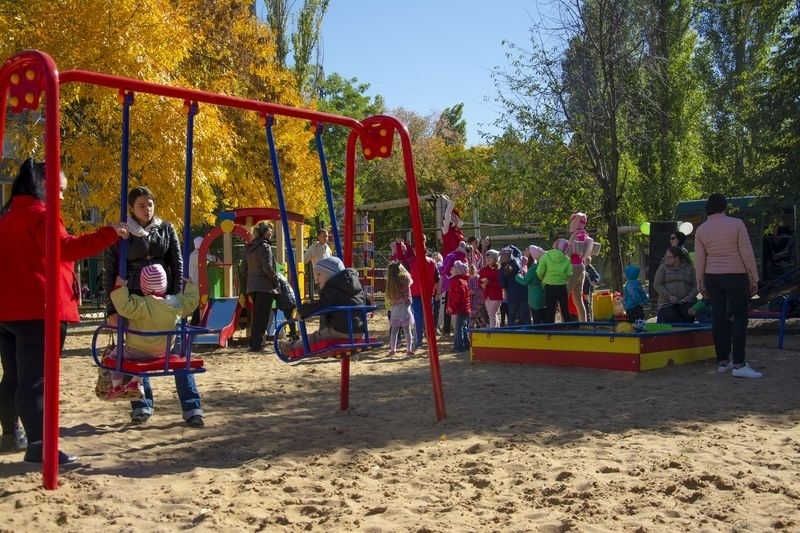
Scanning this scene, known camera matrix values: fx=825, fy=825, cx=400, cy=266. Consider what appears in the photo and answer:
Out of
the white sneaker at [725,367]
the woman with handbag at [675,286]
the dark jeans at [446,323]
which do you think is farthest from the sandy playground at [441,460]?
the dark jeans at [446,323]

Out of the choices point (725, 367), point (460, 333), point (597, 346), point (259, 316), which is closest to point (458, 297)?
point (460, 333)

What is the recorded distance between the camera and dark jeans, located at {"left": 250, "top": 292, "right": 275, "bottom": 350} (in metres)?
12.8

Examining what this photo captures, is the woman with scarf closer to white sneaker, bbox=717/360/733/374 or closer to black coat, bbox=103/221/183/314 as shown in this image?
black coat, bbox=103/221/183/314

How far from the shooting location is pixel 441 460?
550cm

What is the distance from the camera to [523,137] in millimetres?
18297

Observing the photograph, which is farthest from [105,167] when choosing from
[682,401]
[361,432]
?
[682,401]

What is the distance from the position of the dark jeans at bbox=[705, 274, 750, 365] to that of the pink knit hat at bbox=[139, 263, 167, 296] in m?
5.89

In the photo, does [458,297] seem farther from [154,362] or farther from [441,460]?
[154,362]

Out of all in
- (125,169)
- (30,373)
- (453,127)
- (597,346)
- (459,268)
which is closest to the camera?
(30,373)

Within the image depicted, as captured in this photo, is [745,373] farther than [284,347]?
Yes

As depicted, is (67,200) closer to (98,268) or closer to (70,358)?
(70,358)

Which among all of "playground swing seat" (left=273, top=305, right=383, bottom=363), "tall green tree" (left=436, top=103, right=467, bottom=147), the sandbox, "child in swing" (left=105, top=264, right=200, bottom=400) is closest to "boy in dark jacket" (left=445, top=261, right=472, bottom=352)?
the sandbox

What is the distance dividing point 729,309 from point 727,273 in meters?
0.49

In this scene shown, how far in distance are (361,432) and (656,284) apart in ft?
21.5
